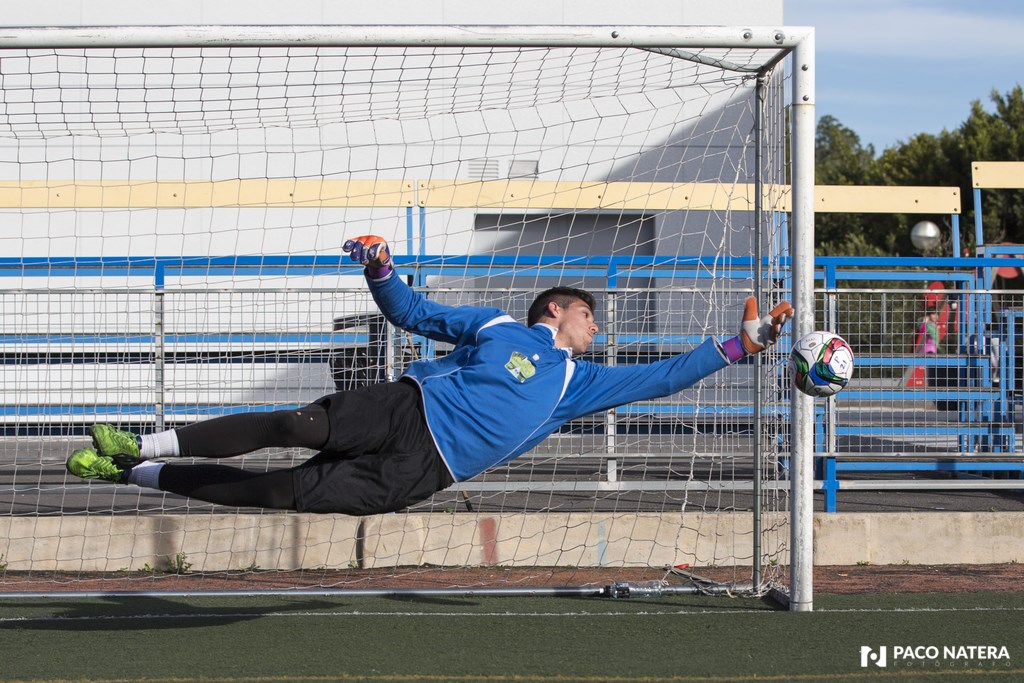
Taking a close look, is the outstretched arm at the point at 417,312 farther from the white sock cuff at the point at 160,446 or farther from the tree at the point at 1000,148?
the tree at the point at 1000,148

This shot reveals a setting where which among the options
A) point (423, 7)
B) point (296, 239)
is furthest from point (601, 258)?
point (423, 7)

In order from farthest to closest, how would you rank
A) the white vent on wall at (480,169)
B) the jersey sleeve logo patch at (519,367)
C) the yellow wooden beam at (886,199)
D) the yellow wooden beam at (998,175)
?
the white vent on wall at (480,169) → the yellow wooden beam at (886,199) → the yellow wooden beam at (998,175) → the jersey sleeve logo patch at (519,367)

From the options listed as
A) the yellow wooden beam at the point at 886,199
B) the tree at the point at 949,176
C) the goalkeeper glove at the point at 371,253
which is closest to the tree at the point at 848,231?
the tree at the point at 949,176

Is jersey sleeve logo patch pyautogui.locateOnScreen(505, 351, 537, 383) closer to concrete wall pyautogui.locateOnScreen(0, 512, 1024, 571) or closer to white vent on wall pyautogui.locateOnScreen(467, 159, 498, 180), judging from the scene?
concrete wall pyautogui.locateOnScreen(0, 512, 1024, 571)

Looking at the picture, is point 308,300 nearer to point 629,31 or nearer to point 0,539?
point 0,539

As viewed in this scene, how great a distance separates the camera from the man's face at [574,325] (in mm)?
5590

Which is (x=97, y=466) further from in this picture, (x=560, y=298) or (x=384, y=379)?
(x=384, y=379)

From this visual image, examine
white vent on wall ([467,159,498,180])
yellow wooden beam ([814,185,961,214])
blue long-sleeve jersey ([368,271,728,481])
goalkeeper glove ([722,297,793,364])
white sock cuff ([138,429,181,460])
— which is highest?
white vent on wall ([467,159,498,180])

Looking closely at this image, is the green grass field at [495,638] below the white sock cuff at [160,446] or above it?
below

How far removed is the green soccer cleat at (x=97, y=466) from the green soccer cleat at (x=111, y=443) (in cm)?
3

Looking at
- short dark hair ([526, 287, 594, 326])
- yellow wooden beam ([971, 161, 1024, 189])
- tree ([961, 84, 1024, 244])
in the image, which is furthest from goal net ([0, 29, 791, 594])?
tree ([961, 84, 1024, 244])

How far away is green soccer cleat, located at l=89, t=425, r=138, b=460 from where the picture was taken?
4.90 metres

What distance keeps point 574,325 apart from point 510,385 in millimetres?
530

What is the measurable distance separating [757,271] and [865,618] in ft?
6.84
